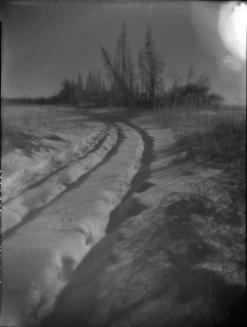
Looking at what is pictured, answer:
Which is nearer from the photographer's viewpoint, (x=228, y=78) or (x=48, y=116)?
(x=228, y=78)

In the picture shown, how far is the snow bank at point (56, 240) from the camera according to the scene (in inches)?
79.5

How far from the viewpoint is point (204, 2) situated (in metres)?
2.04

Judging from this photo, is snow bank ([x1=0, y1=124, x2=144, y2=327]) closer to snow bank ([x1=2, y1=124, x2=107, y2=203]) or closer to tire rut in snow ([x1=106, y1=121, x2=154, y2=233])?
tire rut in snow ([x1=106, y1=121, x2=154, y2=233])

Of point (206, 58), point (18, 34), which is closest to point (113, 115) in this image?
point (206, 58)

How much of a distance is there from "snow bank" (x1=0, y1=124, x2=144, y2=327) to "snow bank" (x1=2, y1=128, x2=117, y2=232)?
0.14 metres

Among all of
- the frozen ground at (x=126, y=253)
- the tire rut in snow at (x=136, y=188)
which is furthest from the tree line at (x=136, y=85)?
the tire rut in snow at (x=136, y=188)

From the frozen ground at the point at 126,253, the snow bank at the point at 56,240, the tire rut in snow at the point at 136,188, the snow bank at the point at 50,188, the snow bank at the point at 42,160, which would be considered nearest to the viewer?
the frozen ground at the point at 126,253

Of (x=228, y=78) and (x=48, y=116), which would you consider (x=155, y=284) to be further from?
(x=48, y=116)

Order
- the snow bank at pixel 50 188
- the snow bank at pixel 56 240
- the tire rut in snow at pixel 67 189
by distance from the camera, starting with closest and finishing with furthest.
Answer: the snow bank at pixel 56 240
the tire rut in snow at pixel 67 189
the snow bank at pixel 50 188

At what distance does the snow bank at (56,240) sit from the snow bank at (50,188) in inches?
5.5

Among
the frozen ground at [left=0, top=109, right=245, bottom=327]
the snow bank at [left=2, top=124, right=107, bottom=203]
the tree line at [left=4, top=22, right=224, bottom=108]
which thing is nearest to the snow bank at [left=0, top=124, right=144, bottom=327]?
the frozen ground at [left=0, top=109, right=245, bottom=327]

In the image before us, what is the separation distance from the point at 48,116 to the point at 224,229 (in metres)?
1.84

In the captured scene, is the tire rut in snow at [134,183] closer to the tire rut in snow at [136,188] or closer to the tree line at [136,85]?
the tire rut in snow at [136,188]

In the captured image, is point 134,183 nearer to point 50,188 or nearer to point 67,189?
point 67,189
